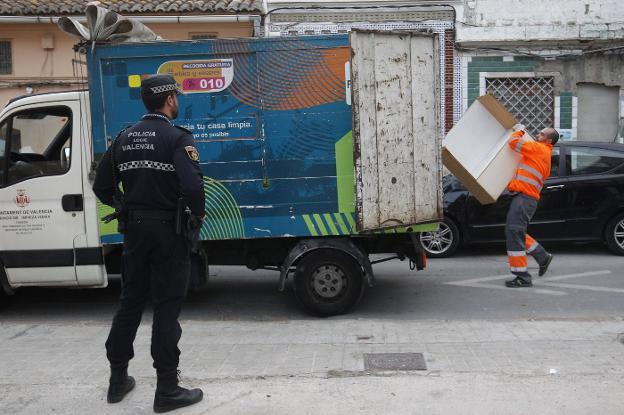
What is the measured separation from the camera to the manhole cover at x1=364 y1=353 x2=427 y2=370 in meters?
4.56

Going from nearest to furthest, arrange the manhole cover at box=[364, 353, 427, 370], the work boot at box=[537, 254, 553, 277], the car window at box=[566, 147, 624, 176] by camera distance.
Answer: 1. the manhole cover at box=[364, 353, 427, 370]
2. the work boot at box=[537, 254, 553, 277]
3. the car window at box=[566, 147, 624, 176]

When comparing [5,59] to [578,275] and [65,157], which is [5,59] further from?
[578,275]

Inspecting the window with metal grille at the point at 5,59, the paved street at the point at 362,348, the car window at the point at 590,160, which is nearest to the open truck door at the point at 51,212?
the paved street at the point at 362,348

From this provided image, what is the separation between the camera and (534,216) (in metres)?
8.83

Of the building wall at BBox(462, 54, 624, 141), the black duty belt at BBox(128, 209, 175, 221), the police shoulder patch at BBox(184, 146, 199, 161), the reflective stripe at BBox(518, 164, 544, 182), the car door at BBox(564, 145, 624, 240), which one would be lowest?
the car door at BBox(564, 145, 624, 240)

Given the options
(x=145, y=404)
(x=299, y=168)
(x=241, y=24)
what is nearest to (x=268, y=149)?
(x=299, y=168)

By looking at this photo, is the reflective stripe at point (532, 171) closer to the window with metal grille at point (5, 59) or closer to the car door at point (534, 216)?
the car door at point (534, 216)

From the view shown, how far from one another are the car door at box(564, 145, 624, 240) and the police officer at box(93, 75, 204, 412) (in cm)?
667

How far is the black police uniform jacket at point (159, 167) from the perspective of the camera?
11.9ft

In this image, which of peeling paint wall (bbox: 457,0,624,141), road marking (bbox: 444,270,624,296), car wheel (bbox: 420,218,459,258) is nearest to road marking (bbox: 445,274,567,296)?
road marking (bbox: 444,270,624,296)

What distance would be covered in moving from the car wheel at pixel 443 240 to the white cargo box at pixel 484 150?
1.73m

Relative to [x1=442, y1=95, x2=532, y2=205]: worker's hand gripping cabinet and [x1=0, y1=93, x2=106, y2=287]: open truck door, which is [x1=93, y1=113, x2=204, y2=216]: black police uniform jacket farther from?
[x1=442, y1=95, x2=532, y2=205]: worker's hand gripping cabinet

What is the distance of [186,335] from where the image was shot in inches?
221

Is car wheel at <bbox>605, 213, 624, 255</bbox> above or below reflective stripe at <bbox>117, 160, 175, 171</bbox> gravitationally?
below
